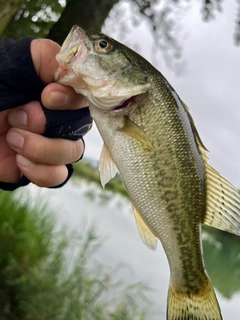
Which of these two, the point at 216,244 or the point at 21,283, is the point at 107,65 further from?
the point at 216,244

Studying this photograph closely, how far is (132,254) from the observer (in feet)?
34.9

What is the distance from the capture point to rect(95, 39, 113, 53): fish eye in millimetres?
1974

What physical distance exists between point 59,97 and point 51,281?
3.61 m

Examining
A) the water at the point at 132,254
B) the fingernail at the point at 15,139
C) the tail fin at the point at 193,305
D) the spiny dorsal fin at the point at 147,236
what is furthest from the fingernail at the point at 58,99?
the water at the point at 132,254

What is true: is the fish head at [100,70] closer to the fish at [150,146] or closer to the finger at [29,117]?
the fish at [150,146]

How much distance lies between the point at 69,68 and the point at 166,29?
8201 millimetres

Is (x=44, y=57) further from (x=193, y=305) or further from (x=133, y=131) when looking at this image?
(x=193, y=305)

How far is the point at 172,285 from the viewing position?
2.33 m

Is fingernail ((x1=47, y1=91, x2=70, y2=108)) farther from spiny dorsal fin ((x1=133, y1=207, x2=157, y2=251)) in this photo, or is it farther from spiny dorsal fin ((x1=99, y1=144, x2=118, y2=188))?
spiny dorsal fin ((x1=133, y1=207, x2=157, y2=251))

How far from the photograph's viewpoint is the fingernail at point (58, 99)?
73.3 inches

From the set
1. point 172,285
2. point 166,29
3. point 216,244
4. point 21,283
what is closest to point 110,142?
point 172,285

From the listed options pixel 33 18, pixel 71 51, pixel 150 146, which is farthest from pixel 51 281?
pixel 33 18

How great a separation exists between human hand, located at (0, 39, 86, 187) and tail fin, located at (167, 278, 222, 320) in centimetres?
91

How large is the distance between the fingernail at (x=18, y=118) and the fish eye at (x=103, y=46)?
470 millimetres
